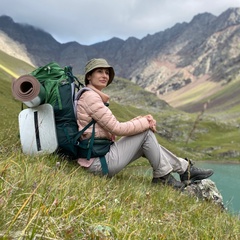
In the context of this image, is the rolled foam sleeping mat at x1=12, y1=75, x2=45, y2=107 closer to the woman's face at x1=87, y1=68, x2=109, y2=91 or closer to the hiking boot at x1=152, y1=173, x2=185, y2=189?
the woman's face at x1=87, y1=68, x2=109, y2=91

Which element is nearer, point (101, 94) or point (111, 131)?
point (111, 131)

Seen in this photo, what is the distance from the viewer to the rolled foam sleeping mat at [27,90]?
654 cm

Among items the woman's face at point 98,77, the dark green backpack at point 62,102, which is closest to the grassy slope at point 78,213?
the dark green backpack at point 62,102

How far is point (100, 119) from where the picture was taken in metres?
7.41

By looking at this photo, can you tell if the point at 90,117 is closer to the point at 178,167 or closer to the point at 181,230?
the point at 178,167

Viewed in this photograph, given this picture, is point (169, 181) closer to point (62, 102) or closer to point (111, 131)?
point (111, 131)

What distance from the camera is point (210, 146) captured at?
11731 cm

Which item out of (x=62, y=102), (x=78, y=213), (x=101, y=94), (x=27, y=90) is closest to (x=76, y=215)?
(x=78, y=213)

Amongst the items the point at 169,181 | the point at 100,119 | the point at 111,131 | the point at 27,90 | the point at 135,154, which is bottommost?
the point at 169,181

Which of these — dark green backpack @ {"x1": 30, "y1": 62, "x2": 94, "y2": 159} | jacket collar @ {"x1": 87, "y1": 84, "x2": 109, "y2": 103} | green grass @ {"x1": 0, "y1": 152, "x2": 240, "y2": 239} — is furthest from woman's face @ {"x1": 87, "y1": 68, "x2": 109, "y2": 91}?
green grass @ {"x1": 0, "y1": 152, "x2": 240, "y2": 239}

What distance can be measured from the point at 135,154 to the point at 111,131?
112cm

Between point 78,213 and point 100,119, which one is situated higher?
point 100,119

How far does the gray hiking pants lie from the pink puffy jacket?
31cm

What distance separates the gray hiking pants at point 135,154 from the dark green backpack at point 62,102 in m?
0.83
